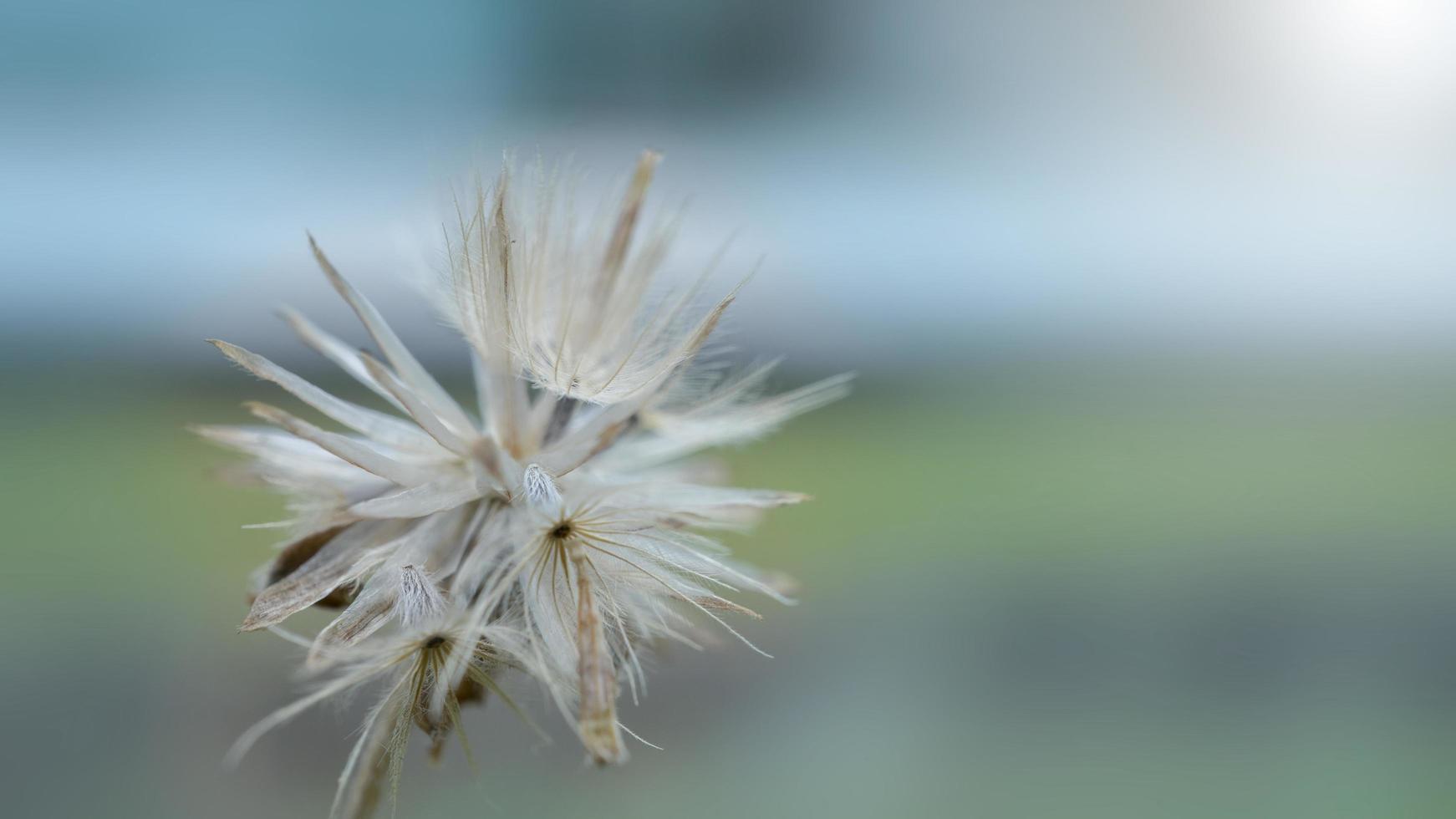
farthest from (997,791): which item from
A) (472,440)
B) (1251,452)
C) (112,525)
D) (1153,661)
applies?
(112,525)

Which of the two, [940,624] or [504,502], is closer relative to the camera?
[504,502]

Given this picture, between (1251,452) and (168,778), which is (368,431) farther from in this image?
(1251,452)

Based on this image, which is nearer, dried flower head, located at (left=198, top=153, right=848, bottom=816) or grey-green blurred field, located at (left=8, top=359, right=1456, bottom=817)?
dried flower head, located at (left=198, top=153, right=848, bottom=816)

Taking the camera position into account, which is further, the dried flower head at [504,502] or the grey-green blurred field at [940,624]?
the grey-green blurred field at [940,624]
